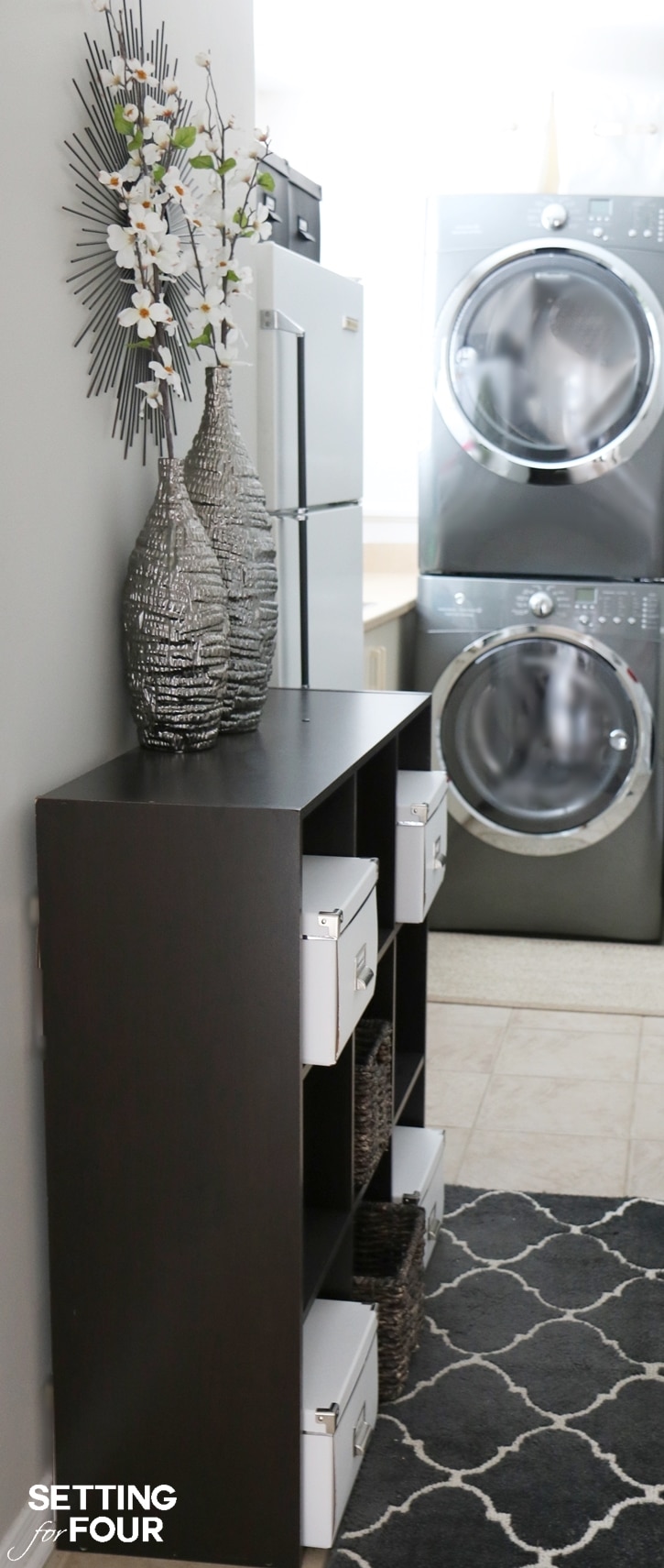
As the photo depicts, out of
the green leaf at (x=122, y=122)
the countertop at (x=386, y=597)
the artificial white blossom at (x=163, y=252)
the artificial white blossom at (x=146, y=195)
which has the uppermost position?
the green leaf at (x=122, y=122)

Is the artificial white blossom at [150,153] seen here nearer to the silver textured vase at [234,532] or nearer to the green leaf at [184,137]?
the green leaf at [184,137]

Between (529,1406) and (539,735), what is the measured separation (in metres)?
2.02

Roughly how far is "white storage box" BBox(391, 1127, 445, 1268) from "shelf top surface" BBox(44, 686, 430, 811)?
622mm

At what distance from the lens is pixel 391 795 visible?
6.92 ft

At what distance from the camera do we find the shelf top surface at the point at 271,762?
158 centimetres

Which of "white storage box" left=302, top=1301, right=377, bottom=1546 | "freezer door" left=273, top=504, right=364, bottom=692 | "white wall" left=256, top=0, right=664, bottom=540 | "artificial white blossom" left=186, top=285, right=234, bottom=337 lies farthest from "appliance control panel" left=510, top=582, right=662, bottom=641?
"white storage box" left=302, top=1301, right=377, bottom=1546

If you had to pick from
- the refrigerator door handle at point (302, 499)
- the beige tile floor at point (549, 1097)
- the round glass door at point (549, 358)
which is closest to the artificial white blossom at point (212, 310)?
the refrigerator door handle at point (302, 499)

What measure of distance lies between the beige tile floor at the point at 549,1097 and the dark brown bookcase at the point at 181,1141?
3.51 feet

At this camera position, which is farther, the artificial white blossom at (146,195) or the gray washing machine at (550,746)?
the gray washing machine at (550,746)

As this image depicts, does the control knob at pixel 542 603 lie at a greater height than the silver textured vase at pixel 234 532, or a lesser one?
lesser

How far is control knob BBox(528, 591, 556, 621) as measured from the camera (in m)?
3.70

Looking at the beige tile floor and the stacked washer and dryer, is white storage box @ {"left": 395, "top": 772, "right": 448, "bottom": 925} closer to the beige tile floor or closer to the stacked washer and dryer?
the beige tile floor

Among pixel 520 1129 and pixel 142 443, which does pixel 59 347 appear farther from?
pixel 520 1129

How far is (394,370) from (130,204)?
2794 mm
